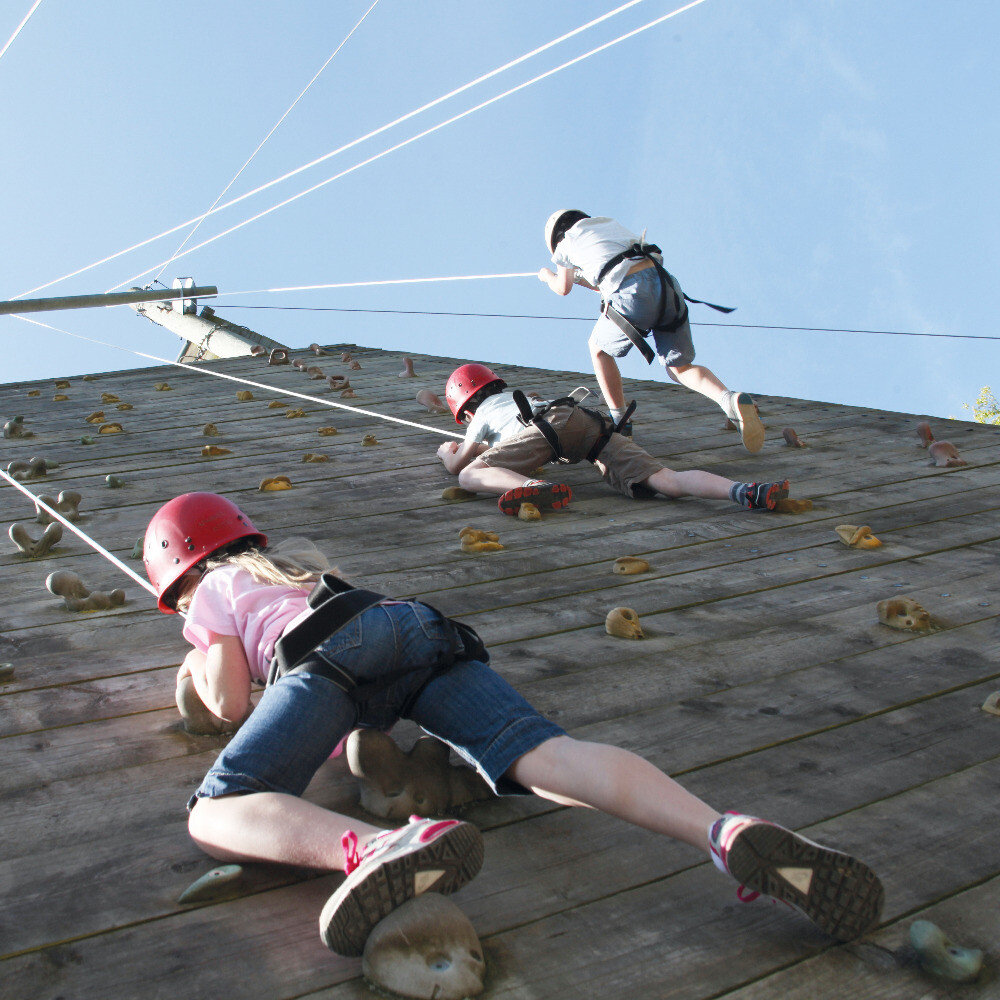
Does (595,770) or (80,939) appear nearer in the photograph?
(80,939)

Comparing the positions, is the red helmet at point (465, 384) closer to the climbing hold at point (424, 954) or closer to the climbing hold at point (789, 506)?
the climbing hold at point (789, 506)

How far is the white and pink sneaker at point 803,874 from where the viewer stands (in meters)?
1.27

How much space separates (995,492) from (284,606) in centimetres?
290

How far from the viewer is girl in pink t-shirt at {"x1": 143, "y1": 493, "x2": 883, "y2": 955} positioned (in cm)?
127

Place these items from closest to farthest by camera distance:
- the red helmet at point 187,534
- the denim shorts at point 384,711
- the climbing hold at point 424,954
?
the climbing hold at point 424,954, the denim shorts at point 384,711, the red helmet at point 187,534

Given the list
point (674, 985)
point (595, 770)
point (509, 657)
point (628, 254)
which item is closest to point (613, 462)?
point (628, 254)

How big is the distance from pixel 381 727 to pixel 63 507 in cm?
219

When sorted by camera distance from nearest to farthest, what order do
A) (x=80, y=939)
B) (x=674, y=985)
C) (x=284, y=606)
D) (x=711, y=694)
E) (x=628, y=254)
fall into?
(x=674, y=985) → (x=80, y=939) → (x=284, y=606) → (x=711, y=694) → (x=628, y=254)

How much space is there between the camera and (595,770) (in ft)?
4.75

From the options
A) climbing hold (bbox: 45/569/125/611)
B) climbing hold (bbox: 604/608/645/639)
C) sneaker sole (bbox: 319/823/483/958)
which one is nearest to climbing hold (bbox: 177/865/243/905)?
sneaker sole (bbox: 319/823/483/958)

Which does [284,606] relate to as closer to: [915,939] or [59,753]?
[59,753]

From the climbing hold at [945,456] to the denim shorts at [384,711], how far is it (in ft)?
10.0

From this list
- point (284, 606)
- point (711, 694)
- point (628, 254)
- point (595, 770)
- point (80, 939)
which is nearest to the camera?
point (80, 939)

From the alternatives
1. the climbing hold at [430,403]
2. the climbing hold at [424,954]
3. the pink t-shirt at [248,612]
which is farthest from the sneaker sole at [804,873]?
the climbing hold at [430,403]
